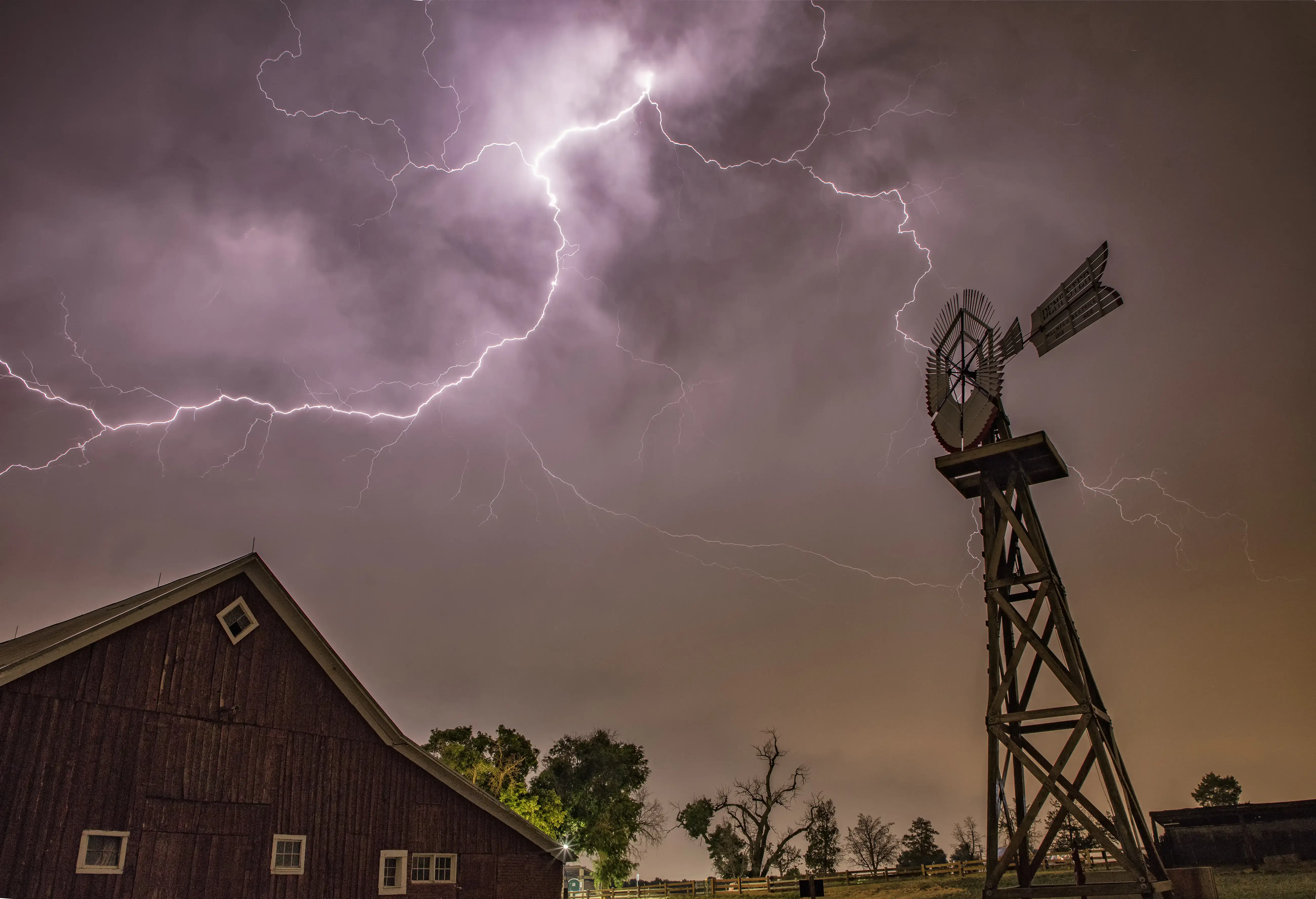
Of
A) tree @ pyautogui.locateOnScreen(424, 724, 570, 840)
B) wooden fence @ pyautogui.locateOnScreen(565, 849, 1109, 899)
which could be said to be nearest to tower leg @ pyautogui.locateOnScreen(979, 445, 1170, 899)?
wooden fence @ pyautogui.locateOnScreen(565, 849, 1109, 899)

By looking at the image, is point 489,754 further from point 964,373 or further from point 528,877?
point 964,373

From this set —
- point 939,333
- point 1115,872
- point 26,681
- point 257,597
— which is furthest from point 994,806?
point 26,681

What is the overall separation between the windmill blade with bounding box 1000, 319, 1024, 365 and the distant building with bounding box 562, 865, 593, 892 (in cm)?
3386

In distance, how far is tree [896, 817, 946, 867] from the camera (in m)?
53.5

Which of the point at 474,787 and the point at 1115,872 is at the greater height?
the point at 474,787

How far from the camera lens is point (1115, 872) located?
528 inches

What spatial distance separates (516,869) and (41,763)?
9782mm

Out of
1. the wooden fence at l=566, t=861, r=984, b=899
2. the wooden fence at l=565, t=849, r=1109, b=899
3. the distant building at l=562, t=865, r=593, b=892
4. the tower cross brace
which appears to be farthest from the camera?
the distant building at l=562, t=865, r=593, b=892

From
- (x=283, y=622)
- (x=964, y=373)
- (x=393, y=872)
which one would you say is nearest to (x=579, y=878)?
(x=393, y=872)

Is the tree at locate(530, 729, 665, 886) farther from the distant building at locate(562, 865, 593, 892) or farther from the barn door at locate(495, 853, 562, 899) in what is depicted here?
the barn door at locate(495, 853, 562, 899)

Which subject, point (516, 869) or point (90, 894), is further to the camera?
point (516, 869)

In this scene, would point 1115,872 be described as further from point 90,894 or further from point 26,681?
point 26,681

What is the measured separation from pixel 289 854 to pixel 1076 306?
16.7 metres

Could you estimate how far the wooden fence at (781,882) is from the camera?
29641 millimetres
